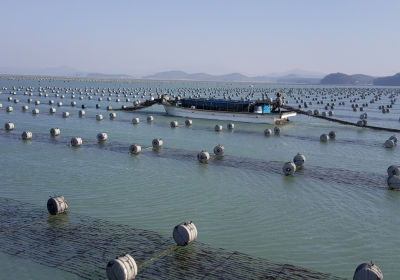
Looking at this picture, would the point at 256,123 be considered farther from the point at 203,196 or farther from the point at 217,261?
the point at 217,261

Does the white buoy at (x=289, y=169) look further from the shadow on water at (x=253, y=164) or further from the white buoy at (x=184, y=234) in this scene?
the white buoy at (x=184, y=234)

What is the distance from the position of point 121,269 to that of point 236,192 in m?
16.0

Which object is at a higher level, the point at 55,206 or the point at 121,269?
the point at 55,206

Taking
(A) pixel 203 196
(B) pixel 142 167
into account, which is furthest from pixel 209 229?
(B) pixel 142 167

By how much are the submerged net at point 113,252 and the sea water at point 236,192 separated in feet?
2.72

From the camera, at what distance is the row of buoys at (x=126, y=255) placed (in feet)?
54.9

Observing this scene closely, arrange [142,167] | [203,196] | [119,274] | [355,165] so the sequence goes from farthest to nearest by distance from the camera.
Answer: [355,165] < [142,167] < [203,196] < [119,274]

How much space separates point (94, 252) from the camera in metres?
20.1

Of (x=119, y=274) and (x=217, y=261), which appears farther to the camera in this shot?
(x=217, y=261)

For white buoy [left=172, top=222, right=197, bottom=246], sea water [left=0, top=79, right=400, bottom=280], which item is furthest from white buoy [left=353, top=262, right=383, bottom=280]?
white buoy [left=172, top=222, right=197, bottom=246]

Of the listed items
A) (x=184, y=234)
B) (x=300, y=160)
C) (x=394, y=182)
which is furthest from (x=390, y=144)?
(x=184, y=234)

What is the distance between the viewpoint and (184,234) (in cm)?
2062

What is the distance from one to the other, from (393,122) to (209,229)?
73.0m

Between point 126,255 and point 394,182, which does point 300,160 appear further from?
point 126,255
